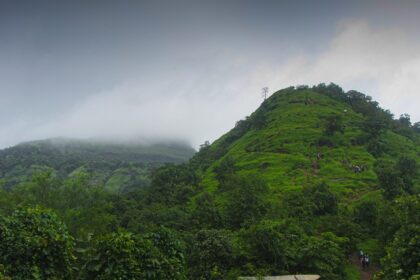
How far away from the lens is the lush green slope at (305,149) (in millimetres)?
88625

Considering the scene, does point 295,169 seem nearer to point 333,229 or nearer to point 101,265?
point 333,229

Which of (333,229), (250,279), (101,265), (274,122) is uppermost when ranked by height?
(274,122)

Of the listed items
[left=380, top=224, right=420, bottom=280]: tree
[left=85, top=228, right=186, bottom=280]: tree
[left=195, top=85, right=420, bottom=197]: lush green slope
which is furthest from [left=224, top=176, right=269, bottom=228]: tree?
[left=380, top=224, right=420, bottom=280]: tree

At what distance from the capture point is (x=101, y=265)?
1972 cm

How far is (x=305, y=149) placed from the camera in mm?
111250

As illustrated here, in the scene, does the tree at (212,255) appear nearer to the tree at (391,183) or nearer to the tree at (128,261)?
the tree at (128,261)

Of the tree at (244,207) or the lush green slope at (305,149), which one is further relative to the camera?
the lush green slope at (305,149)

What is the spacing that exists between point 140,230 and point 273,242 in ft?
77.4

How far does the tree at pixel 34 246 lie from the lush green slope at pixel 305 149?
209ft

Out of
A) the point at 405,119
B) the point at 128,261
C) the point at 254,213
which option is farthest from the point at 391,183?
the point at 405,119

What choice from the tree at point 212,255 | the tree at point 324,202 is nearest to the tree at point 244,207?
the tree at point 324,202

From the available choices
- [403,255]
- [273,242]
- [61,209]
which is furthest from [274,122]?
[403,255]

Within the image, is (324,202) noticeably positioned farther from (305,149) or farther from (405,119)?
(405,119)

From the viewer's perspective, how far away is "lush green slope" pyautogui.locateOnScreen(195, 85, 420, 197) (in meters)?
88.6
